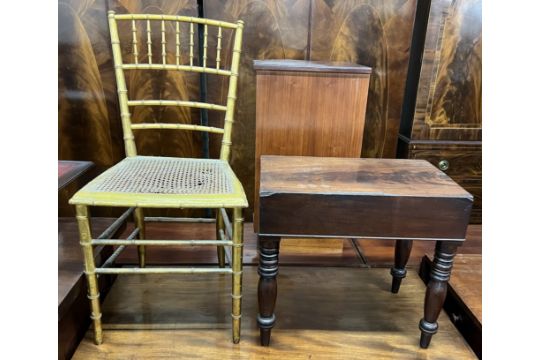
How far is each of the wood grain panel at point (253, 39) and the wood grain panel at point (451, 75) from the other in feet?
1.87

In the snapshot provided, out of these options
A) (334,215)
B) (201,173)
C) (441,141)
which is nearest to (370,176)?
A: (334,215)

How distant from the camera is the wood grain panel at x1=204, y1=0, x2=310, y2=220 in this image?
177cm

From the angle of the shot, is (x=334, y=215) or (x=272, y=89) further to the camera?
(x=272, y=89)

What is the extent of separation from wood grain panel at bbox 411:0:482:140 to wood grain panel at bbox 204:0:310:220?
1.87 feet

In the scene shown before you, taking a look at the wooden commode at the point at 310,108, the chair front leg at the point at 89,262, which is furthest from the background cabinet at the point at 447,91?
the chair front leg at the point at 89,262

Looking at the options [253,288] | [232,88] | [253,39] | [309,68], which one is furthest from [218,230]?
[253,39]

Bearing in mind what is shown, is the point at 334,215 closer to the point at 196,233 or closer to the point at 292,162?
the point at 292,162

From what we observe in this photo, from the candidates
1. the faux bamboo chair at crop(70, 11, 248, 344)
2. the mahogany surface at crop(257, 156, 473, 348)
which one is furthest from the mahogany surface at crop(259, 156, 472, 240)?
the faux bamboo chair at crop(70, 11, 248, 344)

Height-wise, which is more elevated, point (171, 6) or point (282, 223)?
point (171, 6)

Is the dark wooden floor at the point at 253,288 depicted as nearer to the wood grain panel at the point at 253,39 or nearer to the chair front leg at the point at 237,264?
the chair front leg at the point at 237,264

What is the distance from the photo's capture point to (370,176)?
3.91ft

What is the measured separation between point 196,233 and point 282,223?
939mm

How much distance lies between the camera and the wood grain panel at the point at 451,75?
1.69 metres

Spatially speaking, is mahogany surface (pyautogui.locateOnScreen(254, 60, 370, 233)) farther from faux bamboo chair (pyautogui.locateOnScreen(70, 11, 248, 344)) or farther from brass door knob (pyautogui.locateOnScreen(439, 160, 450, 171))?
brass door knob (pyautogui.locateOnScreen(439, 160, 450, 171))
